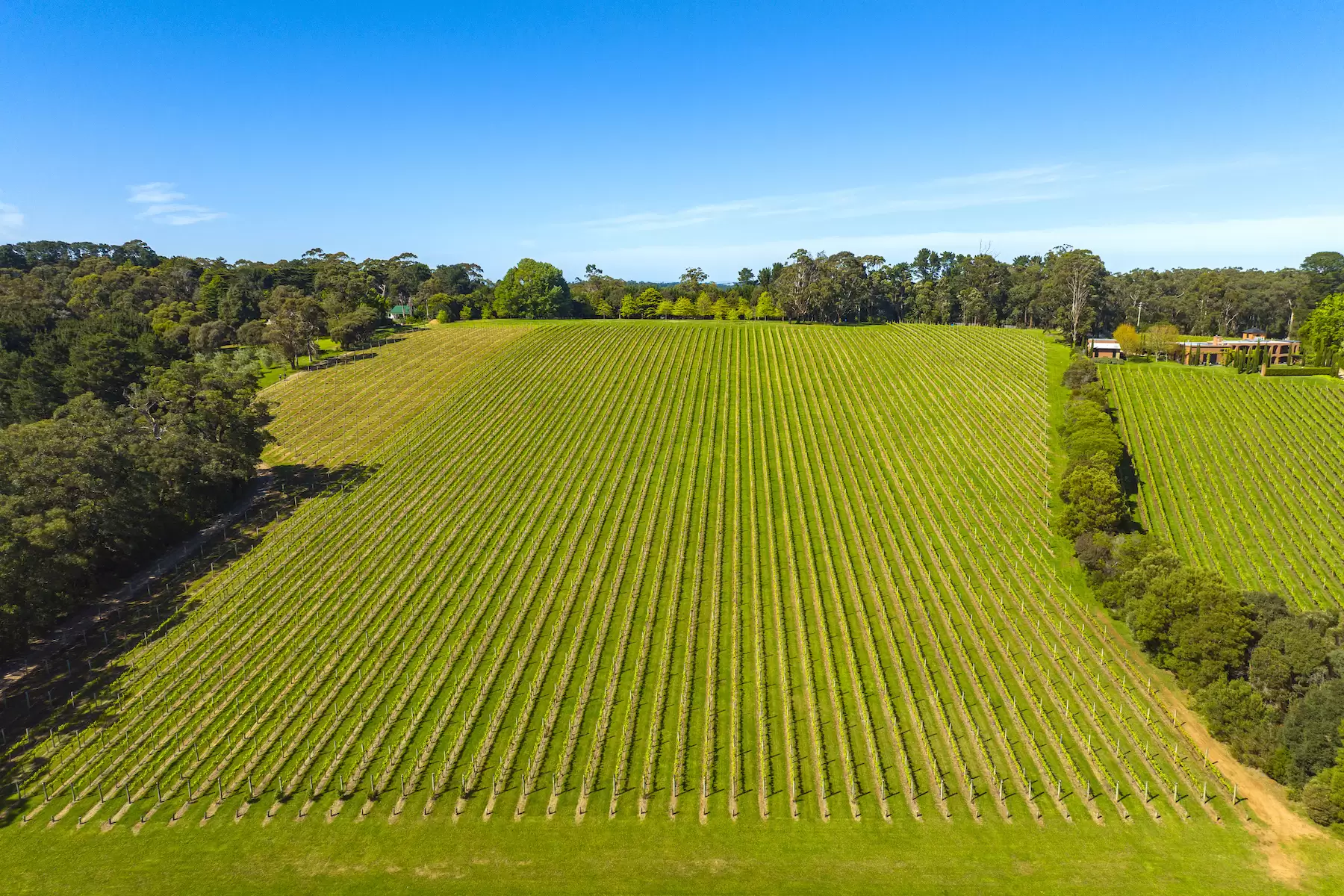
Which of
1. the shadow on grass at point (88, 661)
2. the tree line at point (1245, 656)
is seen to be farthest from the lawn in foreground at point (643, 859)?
the shadow on grass at point (88, 661)

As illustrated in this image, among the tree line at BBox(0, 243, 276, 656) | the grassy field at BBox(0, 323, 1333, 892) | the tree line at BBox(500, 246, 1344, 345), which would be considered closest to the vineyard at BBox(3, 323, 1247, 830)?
the grassy field at BBox(0, 323, 1333, 892)

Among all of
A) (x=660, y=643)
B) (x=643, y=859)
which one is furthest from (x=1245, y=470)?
(x=643, y=859)

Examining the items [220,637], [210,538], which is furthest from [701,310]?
[220,637]

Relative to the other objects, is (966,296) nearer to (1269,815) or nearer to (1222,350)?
(1222,350)

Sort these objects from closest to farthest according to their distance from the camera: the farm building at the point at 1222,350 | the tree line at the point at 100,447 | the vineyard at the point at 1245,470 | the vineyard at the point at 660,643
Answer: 1. the vineyard at the point at 660,643
2. the tree line at the point at 100,447
3. the vineyard at the point at 1245,470
4. the farm building at the point at 1222,350

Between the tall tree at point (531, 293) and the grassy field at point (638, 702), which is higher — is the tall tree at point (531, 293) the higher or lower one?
the higher one

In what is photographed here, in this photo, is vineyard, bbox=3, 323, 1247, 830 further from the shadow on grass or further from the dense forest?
the dense forest

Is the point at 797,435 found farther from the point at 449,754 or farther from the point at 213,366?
the point at 213,366

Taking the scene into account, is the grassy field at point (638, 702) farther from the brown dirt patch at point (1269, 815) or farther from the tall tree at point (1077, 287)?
the tall tree at point (1077, 287)
